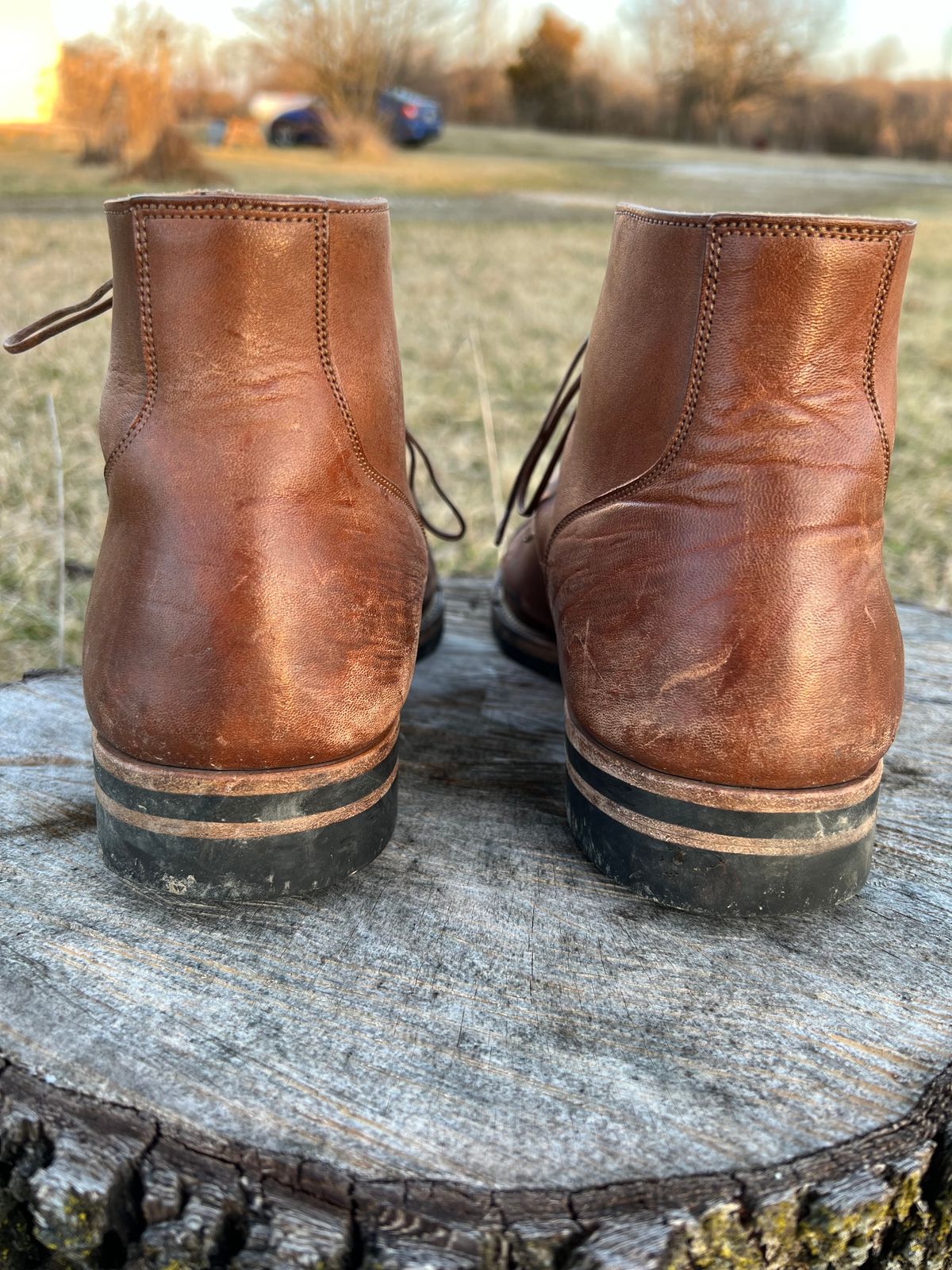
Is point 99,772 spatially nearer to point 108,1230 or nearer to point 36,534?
point 108,1230

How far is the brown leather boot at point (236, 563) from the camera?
3.57 feet

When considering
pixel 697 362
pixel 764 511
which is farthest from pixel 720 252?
pixel 764 511

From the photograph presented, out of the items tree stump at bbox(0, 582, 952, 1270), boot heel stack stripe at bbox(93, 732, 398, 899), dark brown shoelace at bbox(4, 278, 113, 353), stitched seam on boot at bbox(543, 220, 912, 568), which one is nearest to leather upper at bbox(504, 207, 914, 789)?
stitched seam on boot at bbox(543, 220, 912, 568)

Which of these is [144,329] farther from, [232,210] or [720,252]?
[720,252]

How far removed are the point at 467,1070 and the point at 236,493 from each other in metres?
0.61

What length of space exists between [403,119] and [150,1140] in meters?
21.2

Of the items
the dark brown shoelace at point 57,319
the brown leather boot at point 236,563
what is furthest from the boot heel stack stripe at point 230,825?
the dark brown shoelace at point 57,319

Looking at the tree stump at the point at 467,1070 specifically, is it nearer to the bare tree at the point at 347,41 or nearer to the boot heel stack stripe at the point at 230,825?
the boot heel stack stripe at the point at 230,825

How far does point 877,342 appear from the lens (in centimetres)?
113

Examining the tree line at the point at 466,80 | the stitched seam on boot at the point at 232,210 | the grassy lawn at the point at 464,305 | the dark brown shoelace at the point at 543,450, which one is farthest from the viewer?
the tree line at the point at 466,80

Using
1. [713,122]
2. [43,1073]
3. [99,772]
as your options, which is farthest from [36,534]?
[713,122]

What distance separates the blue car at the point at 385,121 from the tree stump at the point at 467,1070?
19727 mm

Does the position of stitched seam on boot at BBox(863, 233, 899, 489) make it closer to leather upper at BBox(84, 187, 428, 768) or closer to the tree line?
leather upper at BBox(84, 187, 428, 768)

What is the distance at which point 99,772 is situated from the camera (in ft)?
3.87
